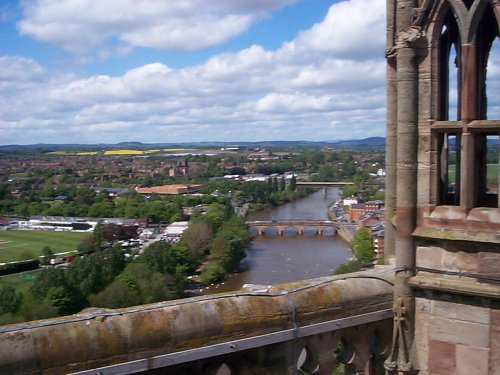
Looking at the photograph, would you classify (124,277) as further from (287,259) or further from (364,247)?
(287,259)

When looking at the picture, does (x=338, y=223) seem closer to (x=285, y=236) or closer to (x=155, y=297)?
(x=285, y=236)

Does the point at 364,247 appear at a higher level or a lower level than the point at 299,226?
higher

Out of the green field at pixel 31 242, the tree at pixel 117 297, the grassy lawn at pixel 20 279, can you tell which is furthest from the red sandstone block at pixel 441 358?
the green field at pixel 31 242

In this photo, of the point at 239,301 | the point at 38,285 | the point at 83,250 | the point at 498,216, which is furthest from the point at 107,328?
the point at 83,250

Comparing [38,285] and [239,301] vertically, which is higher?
[239,301]

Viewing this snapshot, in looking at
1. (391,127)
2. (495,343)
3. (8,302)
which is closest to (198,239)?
(8,302)

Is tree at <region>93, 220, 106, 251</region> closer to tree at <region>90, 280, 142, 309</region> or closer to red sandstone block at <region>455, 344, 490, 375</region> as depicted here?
tree at <region>90, 280, 142, 309</region>

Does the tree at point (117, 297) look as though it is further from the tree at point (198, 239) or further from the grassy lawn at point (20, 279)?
the tree at point (198, 239)

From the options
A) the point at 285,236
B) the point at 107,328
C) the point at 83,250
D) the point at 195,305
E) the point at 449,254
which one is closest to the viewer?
the point at 107,328
